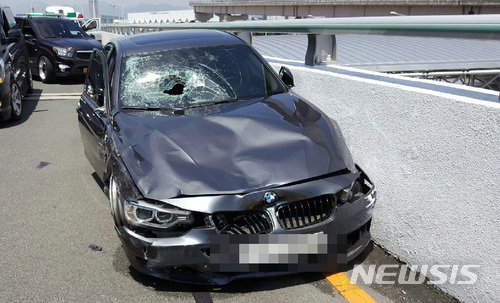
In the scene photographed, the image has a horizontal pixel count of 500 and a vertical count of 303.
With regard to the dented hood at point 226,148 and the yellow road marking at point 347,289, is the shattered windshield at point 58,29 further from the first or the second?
the yellow road marking at point 347,289

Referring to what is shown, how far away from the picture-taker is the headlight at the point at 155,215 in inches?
116

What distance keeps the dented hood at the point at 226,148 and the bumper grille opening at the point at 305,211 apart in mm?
162

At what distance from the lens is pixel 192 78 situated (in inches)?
176

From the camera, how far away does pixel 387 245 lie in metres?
3.77

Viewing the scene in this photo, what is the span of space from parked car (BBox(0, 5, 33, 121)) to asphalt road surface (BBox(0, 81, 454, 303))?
7.69ft

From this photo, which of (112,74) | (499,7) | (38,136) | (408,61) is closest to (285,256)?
(112,74)

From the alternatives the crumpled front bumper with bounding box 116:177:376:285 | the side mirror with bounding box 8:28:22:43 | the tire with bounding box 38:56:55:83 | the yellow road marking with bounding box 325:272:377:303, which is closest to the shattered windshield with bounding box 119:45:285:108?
the crumpled front bumper with bounding box 116:177:376:285

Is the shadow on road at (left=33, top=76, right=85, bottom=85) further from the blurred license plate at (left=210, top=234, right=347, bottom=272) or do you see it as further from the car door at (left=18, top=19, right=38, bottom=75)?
the blurred license plate at (left=210, top=234, right=347, bottom=272)

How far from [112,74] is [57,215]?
1.45m

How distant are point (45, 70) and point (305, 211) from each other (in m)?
12.1

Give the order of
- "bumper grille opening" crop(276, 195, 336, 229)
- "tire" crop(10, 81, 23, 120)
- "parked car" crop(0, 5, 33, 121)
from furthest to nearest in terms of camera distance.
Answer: "tire" crop(10, 81, 23, 120), "parked car" crop(0, 5, 33, 121), "bumper grille opening" crop(276, 195, 336, 229)

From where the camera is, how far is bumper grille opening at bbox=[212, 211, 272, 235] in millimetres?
2973

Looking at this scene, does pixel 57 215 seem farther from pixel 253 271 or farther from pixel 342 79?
pixel 342 79

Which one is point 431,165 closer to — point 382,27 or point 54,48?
point 382,27
